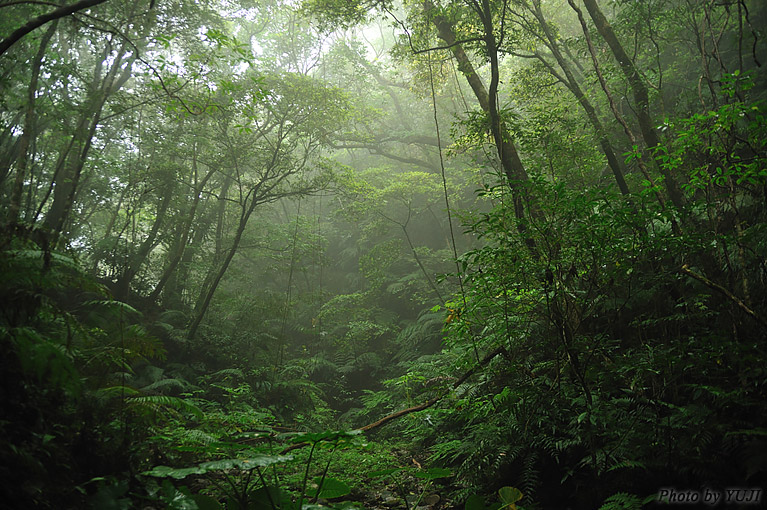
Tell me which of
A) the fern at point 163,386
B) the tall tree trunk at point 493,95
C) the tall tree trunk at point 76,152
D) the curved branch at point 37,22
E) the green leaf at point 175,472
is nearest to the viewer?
the green leaf at point 175,472

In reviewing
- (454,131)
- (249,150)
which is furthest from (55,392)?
(249,150)

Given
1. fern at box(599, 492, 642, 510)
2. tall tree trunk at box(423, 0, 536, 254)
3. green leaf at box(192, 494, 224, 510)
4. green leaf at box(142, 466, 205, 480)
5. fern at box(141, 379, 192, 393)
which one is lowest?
fern at box(141, 379, 192, 393)

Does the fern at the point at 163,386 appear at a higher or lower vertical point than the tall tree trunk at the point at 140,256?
lower

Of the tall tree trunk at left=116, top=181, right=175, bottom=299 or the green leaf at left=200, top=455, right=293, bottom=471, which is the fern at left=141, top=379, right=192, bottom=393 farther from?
the green leaf at left=200, top=455, right=293, bottom=471

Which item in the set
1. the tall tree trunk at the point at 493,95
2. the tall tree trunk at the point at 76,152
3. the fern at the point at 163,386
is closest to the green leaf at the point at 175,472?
the tall tree trunk at the point at 493,95

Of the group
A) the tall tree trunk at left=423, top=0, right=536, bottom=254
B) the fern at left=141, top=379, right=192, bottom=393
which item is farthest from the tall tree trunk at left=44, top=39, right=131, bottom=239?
the tall tree trunk at left=423, top=0, right=536, bottom=254

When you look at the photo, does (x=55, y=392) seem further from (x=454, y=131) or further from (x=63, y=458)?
(x=454, y=131)

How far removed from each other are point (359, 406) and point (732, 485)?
7.66m

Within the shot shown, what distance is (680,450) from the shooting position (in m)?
2.12

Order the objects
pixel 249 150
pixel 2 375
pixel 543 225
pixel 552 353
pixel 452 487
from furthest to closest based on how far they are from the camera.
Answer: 1. pixel 249 150
2. pixel 552 353
3. pixel 452 487
4. pixel 543 225
5. pixel 2 375

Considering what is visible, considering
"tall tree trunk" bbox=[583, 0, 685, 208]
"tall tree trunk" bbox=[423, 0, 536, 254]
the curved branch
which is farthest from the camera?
"tall tree trunk" bbox=[583, 0, 685, 208]

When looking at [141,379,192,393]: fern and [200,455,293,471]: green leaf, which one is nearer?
[200,455,293,471]: green leaf

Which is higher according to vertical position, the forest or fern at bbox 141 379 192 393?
the forest

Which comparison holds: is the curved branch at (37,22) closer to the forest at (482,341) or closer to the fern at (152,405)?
the forest at (482,341)
